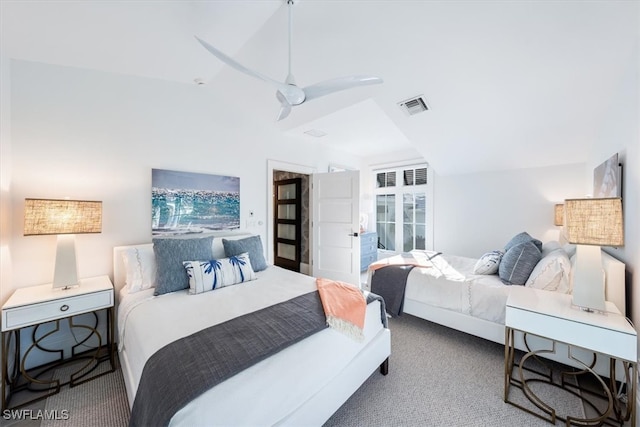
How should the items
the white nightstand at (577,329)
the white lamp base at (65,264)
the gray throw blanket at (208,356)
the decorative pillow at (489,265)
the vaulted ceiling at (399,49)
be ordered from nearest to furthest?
1. the gray throw blanket at (208,356)
2. the white nightstand at (577,329)
3. the vaulted ceiling at (399,49)
4. the white lamp base at (65,264)
5. the decorative pillow at (489,265)

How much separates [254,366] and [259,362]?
0.03 metres

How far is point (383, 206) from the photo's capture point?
539 cm

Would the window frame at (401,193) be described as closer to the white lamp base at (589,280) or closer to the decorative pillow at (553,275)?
the decorative pillow at (553,275)

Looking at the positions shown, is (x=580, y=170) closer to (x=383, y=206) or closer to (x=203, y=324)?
(x=383, y=206)

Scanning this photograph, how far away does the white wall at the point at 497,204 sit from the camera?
3.35 meters

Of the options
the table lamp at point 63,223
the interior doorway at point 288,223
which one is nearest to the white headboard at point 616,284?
the table lamp at point 63,223

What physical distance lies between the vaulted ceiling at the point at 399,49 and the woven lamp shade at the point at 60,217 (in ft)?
3.91

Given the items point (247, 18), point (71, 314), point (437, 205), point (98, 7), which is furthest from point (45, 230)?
point (437, 205)

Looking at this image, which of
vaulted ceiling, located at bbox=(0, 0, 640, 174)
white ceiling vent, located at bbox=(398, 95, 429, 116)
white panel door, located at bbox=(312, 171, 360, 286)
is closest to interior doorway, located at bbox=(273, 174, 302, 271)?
white panel door, located at bbox=(312, 171, 360, 286)

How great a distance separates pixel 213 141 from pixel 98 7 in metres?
1.51

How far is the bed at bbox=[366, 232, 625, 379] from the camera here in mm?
1727

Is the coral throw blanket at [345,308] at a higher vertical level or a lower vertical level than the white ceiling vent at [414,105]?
lower

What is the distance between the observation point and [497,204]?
3.81 metres

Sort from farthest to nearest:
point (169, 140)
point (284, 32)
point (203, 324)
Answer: point (169, 140) → point (284, 32) → point (203, 324)
